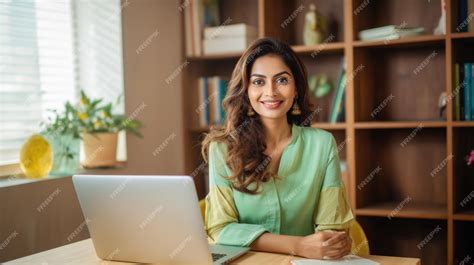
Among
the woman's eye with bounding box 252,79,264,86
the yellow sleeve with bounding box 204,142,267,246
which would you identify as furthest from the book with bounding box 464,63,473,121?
the yellow sleeve with bounding box 204,142,267,246

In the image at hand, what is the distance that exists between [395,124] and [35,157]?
1.74 metres

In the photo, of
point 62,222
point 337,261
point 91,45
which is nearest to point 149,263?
point 337,261

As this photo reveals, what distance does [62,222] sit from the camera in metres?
2.59

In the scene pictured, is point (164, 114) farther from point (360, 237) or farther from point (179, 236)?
point (179, 236)

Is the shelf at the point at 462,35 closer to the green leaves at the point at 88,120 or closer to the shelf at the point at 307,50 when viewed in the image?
the shelf at the point at 307,50

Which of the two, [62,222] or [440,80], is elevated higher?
[440,80]

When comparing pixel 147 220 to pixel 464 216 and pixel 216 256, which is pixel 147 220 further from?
pixel 464 216

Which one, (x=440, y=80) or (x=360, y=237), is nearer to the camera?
(x=360, y=237)

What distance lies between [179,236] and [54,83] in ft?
5.40

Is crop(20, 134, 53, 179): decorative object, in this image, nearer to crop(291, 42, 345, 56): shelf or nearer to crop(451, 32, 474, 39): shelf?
crop(291, 42, 345, 56): shelf

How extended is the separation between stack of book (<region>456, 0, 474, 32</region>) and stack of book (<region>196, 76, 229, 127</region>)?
4.32 feet

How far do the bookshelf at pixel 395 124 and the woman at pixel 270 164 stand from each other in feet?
3.23

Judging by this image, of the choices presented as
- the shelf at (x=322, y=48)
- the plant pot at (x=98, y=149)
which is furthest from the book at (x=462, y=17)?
the plant pot at (x=98, y=149)

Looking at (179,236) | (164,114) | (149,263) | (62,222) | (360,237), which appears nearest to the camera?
(179,236)
